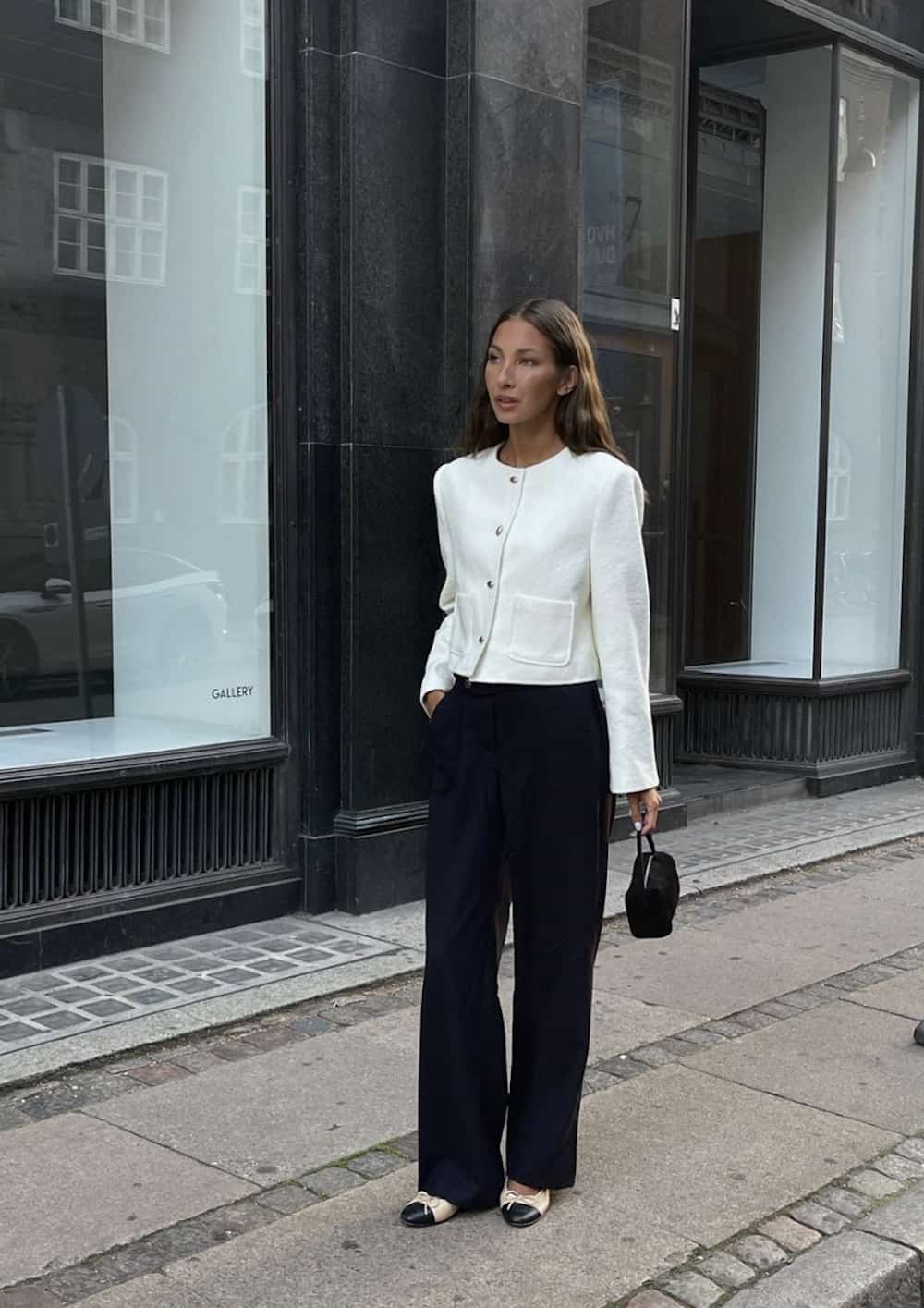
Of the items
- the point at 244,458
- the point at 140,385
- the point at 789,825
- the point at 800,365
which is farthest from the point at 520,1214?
the point at 800,365

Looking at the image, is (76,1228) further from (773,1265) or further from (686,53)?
(686,53)

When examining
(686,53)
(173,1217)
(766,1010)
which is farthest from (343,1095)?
(686,53)

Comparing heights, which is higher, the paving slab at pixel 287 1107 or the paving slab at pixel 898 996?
the paving slab at pixel 287 1107

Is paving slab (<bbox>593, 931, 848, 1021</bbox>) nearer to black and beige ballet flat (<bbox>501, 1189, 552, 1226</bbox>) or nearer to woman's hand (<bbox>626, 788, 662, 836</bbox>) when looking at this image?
black and beige ballet flat (<bbox>501, 1189, 552, 1226</bbox>)

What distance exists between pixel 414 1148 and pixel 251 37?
4482mm

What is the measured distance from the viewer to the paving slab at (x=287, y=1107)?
4.04 metres

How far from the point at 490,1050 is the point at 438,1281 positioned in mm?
511

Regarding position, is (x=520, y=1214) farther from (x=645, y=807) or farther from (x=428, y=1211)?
(x=645, y=807)

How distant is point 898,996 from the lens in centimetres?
559

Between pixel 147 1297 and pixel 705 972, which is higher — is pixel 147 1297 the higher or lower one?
the higher one

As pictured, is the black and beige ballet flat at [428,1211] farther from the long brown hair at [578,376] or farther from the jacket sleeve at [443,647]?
the long brown hair at [578,376]

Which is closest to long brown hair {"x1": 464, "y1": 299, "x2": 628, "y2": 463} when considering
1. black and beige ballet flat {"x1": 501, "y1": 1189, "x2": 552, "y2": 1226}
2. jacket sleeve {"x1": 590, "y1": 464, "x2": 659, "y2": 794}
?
jacket sleeve {"x1": 590, "y1": 464, "x2": 659, "y2": 794}

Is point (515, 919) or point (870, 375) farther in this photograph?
point (870, 375)

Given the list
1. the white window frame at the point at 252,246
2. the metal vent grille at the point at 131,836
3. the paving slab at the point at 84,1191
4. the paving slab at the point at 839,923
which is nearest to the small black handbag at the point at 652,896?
the paving slab at the point at 84,1191
